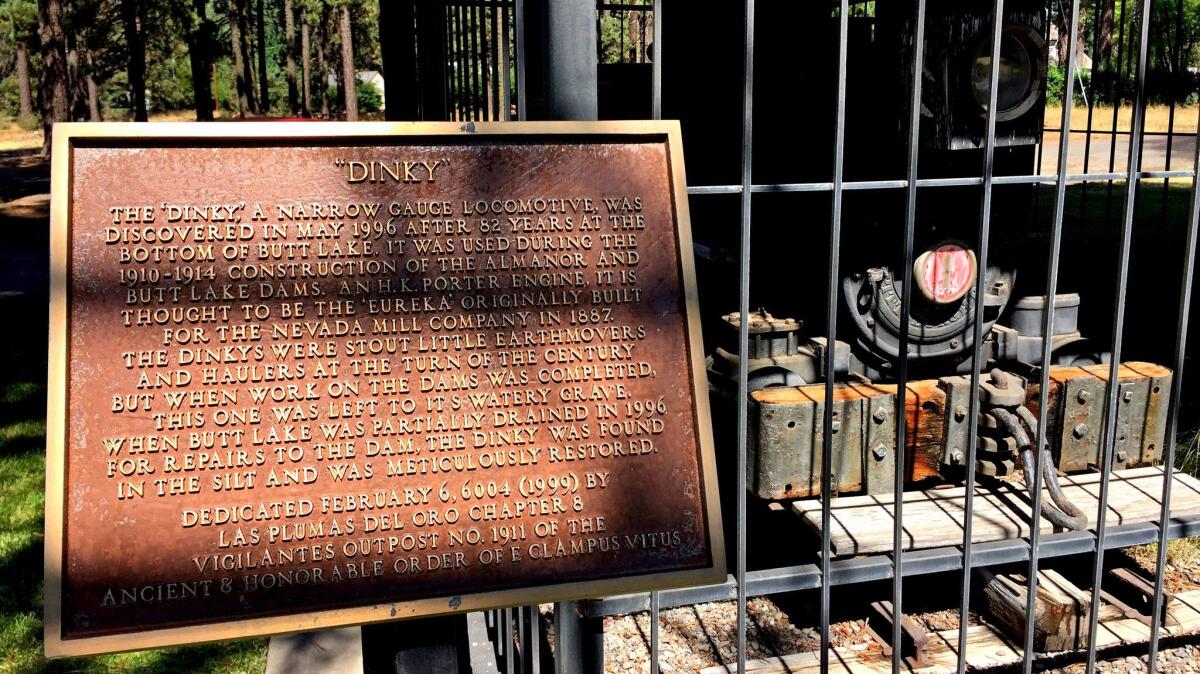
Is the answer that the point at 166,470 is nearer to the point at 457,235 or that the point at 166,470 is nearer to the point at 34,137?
the point at 457,235

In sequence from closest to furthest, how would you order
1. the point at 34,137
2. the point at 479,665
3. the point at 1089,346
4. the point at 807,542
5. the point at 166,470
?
the point at 166,470 < the point at 479,665 < the point at 807,542 < the point at 1089,346 < the point at 34,137

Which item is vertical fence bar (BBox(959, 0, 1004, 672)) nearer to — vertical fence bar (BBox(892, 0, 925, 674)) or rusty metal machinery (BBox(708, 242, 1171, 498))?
vertical fence bar (BBox(892, 0, 925, 674))

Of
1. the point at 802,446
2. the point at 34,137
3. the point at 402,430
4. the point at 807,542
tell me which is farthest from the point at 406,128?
the point at 34,137

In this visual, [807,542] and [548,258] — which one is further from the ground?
[548,258]

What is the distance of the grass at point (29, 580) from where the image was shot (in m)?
4.28

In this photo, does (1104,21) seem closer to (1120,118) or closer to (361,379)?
(361,379)

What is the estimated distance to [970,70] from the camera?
436cm

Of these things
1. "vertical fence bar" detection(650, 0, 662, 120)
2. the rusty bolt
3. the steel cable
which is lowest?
the steel cable

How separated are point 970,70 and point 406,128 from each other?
2.85 metres

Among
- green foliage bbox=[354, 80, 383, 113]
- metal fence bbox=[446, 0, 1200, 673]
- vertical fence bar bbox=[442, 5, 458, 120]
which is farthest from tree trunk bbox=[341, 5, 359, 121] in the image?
metal fence bbox=[446, 0, 1200, 673]

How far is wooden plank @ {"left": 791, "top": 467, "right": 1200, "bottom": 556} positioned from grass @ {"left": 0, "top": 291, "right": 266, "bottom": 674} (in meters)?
2.49

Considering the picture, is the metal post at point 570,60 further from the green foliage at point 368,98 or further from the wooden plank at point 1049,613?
the green foliage at point 368,98

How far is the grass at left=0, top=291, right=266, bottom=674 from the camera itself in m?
4.28

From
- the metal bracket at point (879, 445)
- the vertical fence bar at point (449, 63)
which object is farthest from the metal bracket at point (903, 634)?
the vertical fence bar at point (449, 63)
